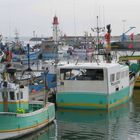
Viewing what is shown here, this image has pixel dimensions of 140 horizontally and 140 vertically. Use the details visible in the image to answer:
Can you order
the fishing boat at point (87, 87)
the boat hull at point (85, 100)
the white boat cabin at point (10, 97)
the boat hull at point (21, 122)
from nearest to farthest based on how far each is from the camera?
the boat hull at point (21, 122), the white boat cabin at point (10, 97), the fishing boat at point (87, 87), the boat hull at point (85, 100)

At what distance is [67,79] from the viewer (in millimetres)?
33250

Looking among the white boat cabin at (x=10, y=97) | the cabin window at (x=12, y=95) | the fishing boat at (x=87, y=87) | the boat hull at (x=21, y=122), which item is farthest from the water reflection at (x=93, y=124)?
the cabin window at (x=12, y=95)

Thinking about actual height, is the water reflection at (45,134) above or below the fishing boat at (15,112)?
below

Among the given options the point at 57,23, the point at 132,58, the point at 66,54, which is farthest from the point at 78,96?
the point at 66,54

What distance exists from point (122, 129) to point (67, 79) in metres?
6.63

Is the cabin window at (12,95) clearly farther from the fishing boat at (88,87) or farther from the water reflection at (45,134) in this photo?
the fishing boat at (88,87)

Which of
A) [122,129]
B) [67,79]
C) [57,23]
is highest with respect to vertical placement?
[57,23]

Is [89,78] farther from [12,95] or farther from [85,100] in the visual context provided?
[12,95]

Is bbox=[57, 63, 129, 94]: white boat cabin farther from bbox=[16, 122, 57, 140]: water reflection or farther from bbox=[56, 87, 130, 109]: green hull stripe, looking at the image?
bbox=[16, 122, 57, 140]: water reflection

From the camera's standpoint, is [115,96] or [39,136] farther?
[115,96]

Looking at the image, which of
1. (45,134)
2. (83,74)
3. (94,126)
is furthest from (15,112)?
(83,74)

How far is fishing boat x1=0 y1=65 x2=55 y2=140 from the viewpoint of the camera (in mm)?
23469

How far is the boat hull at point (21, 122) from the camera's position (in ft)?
76.5

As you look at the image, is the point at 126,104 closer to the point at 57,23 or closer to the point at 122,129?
the point at 122,129
